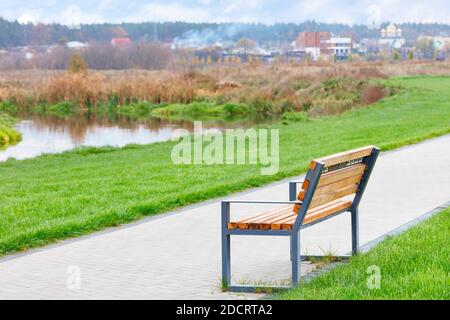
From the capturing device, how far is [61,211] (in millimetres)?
11242

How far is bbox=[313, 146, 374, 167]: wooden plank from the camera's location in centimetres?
735

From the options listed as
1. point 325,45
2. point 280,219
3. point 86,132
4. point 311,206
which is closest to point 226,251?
point 280,219

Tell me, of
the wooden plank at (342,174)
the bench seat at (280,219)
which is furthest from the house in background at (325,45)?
the bench seat at (280,219)

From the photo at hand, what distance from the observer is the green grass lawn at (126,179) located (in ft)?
34.1

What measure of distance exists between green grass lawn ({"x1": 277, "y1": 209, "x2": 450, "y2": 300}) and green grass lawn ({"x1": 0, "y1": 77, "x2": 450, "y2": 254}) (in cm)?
323

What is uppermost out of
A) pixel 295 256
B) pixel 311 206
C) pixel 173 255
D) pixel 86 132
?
pixel 311 206

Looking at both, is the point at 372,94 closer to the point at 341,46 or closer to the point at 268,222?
the point at 268,222

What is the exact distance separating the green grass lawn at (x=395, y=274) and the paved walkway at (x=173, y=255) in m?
0.50

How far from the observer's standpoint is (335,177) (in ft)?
25.3

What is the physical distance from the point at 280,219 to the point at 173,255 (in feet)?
4.89
